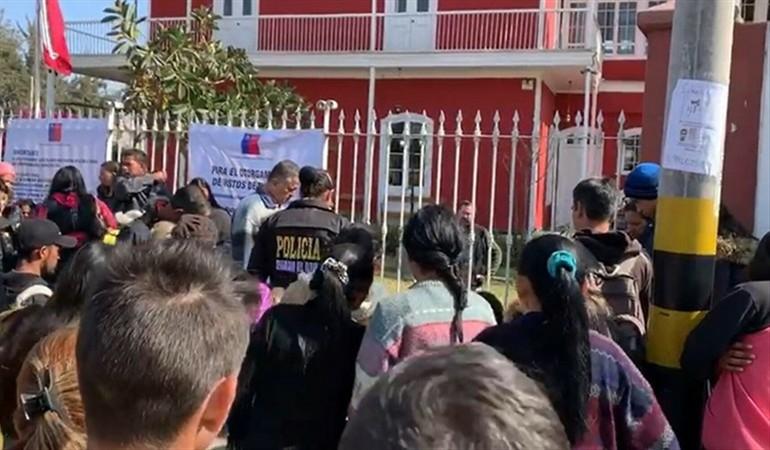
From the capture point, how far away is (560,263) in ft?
8.73

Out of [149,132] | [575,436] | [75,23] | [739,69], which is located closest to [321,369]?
[575,436]

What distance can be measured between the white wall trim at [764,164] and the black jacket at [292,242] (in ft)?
10.2

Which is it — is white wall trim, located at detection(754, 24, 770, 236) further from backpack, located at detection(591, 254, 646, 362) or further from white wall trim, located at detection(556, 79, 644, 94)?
white wall trim, located at detection(556, 79, 644, 94)

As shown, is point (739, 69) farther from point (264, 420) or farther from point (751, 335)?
point (264, 420)

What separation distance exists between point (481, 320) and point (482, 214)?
14.2 m

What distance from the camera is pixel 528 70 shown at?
18.6 m

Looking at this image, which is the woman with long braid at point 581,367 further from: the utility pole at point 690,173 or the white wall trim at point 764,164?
the white wall trim at point 764,164

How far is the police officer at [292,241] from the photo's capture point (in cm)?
509

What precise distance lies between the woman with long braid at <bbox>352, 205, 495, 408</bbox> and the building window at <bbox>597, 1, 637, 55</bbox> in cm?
1851

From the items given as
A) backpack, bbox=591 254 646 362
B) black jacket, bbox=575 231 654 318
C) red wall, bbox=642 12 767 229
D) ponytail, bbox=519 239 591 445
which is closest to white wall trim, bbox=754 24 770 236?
red wall, bbox=642 12 767 229

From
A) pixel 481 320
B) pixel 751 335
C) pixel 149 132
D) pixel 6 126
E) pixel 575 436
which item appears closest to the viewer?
pixel 575 436

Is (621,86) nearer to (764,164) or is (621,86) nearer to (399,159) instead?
(399,159)

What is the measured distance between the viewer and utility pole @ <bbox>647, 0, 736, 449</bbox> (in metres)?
3.05

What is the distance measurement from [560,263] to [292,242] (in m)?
2.67
